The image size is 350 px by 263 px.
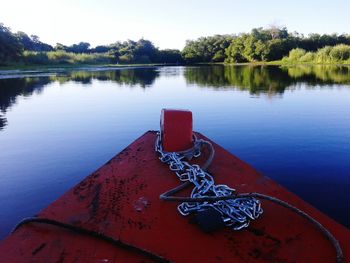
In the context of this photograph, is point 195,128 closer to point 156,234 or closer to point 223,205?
point 223,205

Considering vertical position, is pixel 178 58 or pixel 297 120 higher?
pixel 178 58

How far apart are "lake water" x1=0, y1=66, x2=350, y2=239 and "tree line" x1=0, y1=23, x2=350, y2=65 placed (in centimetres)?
4253

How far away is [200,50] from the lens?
9081 centimetres

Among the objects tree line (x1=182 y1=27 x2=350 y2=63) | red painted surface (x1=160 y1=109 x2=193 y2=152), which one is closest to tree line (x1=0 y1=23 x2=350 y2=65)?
tree line (x1=182 y1=27 x2=350 y2=63)

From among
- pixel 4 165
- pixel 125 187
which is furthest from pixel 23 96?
pixel 125 187

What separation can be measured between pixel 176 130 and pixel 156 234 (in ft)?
7.42

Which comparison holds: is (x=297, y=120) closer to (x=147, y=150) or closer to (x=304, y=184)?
(x=304, y=184)

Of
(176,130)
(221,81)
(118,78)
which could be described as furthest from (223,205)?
(118,78)

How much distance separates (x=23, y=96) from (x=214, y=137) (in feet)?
50.8

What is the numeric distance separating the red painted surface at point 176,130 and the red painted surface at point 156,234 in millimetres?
1068

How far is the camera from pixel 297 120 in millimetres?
11758

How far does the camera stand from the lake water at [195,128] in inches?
238

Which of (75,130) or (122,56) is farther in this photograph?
(122,56)

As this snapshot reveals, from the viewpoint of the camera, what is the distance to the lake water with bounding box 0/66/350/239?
6.04 meters
